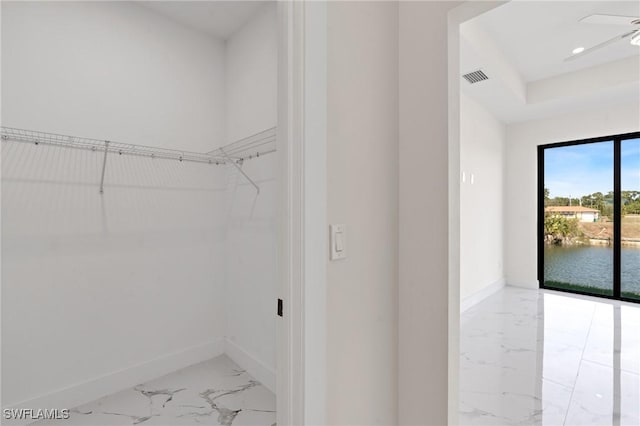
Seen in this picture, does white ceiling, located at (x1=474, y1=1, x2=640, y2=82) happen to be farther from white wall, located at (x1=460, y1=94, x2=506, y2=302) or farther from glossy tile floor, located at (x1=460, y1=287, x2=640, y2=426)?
glossy tile floor, located at (x1=460, y1=287, x2=640, y2=426)

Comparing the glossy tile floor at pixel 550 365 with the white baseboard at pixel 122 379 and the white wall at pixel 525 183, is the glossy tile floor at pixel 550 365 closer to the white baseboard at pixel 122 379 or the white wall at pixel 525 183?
the white wall at pixel 525 183

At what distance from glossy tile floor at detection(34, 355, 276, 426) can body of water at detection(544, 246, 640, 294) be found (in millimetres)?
4490

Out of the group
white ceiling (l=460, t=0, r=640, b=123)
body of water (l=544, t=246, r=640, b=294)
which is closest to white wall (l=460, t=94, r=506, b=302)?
white ceiling (l=460, t=0, r=640, b=123)

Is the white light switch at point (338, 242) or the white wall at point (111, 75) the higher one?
the white wall at point (111, 75)

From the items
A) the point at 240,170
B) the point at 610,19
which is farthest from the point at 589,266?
the point at 240,170

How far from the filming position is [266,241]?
2.25 m

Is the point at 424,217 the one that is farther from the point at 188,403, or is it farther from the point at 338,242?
the point at 188,403

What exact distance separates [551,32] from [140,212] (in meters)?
3.70

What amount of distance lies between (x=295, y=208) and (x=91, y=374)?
2055 millimetres

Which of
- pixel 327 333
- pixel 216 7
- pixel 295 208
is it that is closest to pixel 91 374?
pixel 327 333

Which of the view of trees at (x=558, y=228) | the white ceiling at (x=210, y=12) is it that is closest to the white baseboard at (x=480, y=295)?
the view of trees at (x=558, y=228)

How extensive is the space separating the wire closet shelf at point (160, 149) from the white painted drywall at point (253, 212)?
0.09 meters

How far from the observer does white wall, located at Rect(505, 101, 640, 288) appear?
4367 mm

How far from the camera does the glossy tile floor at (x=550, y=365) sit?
185 centimetres
